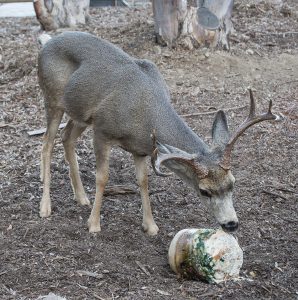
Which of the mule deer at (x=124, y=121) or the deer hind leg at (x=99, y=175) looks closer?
the mule deer at (x=124, y=121)

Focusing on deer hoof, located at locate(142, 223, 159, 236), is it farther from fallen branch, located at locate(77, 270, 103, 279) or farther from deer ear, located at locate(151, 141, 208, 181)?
fallen branch, located at locate(77, 270, 103, 279)

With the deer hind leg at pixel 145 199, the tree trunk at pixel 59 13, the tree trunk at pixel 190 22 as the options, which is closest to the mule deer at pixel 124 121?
the deer hind leg at pixel 145 199

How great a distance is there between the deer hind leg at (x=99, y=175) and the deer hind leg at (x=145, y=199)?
11.5 inches

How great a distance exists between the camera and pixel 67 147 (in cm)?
732

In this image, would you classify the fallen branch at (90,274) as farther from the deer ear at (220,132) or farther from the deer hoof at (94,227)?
the deer ear at (220,132)

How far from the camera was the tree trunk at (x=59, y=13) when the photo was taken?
12633 millimetres

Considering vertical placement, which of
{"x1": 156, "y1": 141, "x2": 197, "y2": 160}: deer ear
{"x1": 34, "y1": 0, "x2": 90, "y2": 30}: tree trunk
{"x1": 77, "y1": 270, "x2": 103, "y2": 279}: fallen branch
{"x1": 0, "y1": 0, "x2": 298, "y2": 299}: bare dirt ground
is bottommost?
{"x1": 34, "y1": 0, "x2": 90, "y2": 30}: tree trunk

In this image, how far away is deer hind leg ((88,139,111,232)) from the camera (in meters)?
6.56

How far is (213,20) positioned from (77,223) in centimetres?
520

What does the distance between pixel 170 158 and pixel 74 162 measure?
5.89 feet

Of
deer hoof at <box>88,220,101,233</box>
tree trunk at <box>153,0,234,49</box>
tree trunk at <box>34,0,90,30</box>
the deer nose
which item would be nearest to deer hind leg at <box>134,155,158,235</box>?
deer hoof at <box>88,220,101,233</box>

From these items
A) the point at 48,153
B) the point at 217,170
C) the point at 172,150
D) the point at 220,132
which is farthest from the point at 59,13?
the point at 217,170

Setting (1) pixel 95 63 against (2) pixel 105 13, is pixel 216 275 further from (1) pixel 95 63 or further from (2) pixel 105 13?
(2) pixel 105 13

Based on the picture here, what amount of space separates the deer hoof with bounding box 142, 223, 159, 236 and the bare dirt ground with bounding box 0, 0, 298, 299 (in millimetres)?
62
